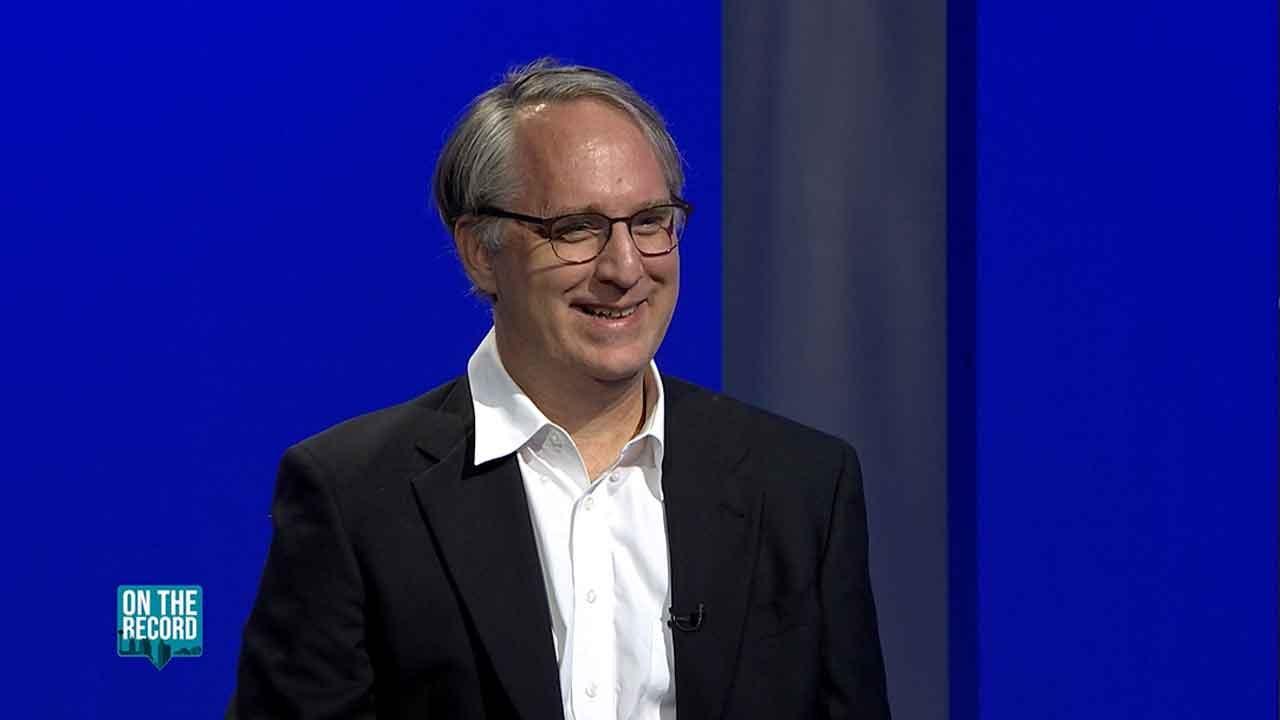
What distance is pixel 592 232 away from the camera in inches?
68.9

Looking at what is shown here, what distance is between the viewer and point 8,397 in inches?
106

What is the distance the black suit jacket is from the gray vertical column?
34.4 inches

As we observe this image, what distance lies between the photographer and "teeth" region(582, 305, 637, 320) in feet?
5.69

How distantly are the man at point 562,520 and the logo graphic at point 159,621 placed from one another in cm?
101

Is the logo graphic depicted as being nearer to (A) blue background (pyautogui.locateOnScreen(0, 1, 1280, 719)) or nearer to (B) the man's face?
(A) blue background (pyautogui.locateOnScreen(0, 1, 1280, 719))

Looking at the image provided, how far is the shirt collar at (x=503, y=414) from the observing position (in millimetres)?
1790

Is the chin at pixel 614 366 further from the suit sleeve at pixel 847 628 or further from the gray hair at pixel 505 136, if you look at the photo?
A: the suit sleeve at pixel 847 628
